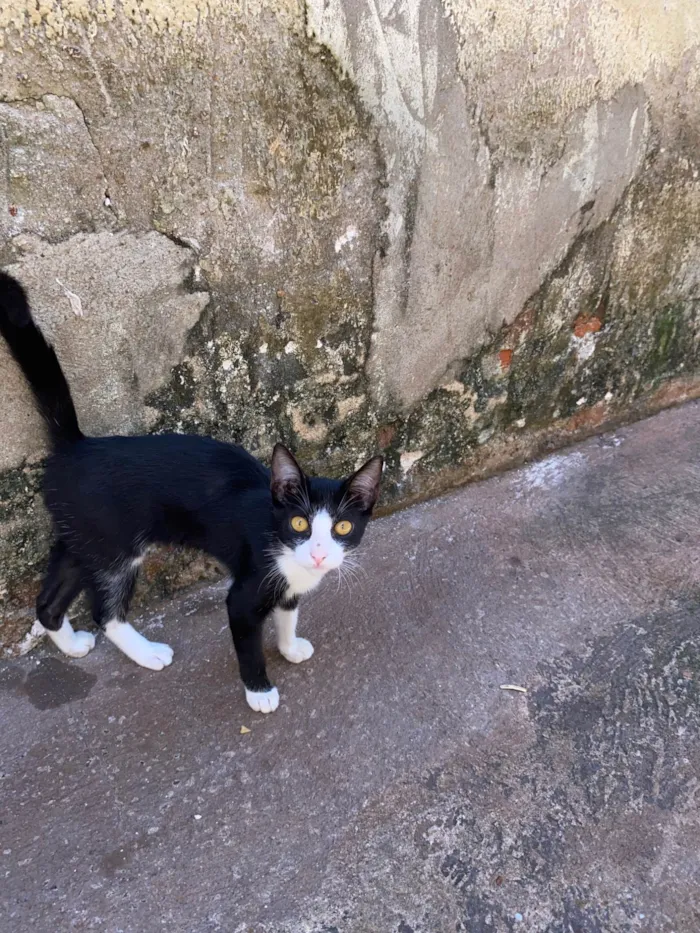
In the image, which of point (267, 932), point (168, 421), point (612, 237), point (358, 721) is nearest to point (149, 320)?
point (168, 421)

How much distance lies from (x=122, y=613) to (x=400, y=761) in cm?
91

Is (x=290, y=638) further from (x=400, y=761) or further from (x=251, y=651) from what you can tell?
(x=400, y=761)

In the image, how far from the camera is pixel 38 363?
1.68m

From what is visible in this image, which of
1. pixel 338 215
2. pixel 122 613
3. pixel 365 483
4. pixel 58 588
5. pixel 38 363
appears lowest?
pixel 122 613

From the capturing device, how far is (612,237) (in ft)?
8.57

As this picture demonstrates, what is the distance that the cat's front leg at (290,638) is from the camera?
76.7 inches

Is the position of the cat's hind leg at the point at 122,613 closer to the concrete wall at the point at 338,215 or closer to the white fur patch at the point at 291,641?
the concrete wall at the point at 338,215

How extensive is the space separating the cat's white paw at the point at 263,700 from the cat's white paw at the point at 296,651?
0.54 ft

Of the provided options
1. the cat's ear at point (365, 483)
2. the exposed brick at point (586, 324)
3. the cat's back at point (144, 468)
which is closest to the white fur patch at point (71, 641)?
the cat's back at point (144, 468)

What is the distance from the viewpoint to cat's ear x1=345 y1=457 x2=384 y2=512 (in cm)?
164

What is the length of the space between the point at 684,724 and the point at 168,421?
169cm

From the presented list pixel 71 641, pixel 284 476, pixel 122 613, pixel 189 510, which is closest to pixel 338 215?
pixel 284 476

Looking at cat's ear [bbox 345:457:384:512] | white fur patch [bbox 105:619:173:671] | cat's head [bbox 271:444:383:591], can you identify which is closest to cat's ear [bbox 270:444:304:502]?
cat's head [bbox 271:444:383:591]

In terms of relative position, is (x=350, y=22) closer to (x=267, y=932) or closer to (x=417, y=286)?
(x=417, y=286)
